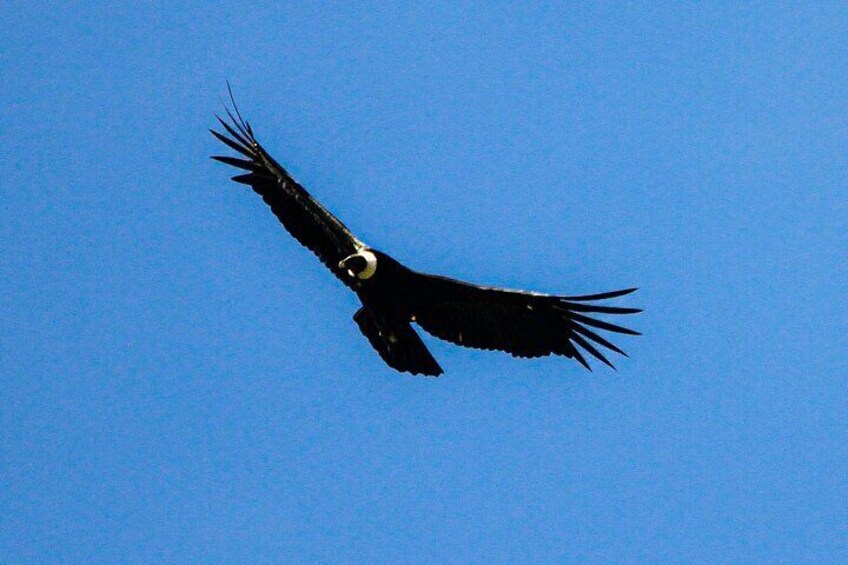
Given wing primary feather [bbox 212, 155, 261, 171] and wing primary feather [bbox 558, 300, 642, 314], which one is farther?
wing primary feather [bbox 212, 155, 261, 171]

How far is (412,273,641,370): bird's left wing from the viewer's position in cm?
1636

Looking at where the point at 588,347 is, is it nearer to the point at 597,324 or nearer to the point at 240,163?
the point at 597,324

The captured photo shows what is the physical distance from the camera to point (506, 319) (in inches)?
661

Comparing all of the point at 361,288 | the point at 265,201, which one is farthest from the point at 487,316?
the point at 265,201

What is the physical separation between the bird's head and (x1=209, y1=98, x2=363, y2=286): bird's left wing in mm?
834

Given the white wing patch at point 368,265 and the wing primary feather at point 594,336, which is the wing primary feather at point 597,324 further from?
the white wing patch at point 368,265

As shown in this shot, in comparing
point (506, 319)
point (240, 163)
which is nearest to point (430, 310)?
point (506, 319)

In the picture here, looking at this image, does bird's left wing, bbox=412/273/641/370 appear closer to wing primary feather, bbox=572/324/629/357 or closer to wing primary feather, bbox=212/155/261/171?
wing primary feather, bbox=572/324/629/357

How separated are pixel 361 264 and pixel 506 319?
204cm

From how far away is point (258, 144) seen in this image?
1722cm

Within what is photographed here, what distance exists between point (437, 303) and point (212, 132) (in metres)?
3.68

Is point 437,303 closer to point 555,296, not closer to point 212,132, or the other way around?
point 555,296

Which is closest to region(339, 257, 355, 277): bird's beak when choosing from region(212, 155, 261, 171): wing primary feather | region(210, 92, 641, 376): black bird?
region(210, 92, 641, 376): black bird

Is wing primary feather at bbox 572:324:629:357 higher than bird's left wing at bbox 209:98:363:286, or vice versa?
bird's left wing at bbox 209:98:363:286
